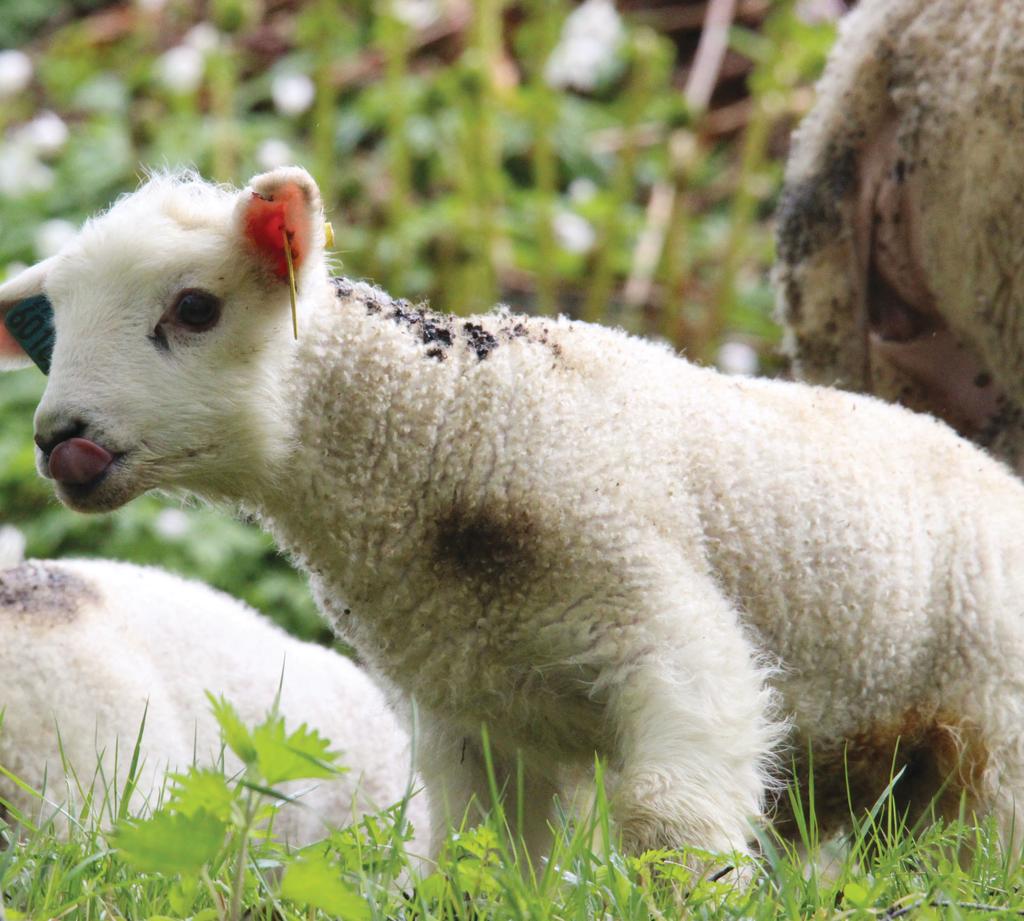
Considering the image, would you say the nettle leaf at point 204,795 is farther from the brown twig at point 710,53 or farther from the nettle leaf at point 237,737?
the brown twig at point 710,53

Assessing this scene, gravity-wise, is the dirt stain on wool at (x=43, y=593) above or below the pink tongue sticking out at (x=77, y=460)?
below

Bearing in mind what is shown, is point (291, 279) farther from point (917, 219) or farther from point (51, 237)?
point (51, 237)

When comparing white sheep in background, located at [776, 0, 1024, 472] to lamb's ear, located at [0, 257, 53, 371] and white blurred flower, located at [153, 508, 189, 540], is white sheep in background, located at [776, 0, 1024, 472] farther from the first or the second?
white blurred flower, located at [153, 508, 189, 540]

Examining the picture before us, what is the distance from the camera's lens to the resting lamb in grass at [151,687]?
3426 millimetres

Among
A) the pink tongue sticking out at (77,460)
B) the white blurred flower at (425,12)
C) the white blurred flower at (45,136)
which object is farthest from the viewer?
the white blurred flower at (425,12)

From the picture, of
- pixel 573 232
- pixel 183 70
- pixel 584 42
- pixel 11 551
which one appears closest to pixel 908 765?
pixel 11 551

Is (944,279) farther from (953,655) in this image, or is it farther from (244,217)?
(244,217)

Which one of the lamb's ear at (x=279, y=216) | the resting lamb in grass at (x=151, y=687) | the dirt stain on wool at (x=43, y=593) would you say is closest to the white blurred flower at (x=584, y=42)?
the resting lamb in grass at (x=151, y=687)

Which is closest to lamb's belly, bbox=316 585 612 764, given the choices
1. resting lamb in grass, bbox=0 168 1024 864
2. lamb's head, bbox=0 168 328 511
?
resting lamb in grass, bbox=0 168 1024 864

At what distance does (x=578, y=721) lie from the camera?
3041 mm

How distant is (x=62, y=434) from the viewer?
2805 mm

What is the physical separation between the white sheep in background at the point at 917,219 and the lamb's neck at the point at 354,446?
5.56 ft

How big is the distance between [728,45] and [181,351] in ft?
22.1

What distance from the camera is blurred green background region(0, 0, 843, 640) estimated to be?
6.78 metres
